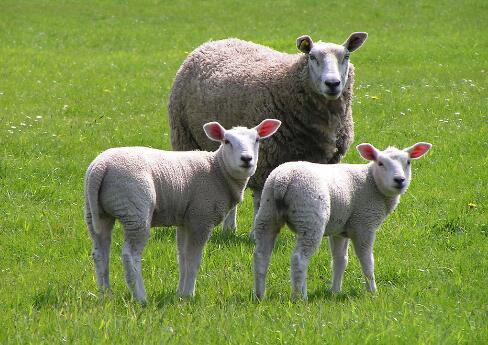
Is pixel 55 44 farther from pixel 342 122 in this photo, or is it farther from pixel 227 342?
pixel 227 342

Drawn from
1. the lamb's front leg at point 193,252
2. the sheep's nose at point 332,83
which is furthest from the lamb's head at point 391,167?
the sheep's nose at point 332,83

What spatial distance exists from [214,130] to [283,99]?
2.14m

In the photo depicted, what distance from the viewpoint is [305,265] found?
6.02 meters

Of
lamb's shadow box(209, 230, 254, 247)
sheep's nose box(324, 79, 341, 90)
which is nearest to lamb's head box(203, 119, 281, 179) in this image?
sheep's nose box(324, 79, 341, 90)

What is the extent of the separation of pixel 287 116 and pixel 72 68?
1227cm

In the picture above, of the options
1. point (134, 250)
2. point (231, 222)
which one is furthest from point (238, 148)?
point (231, 222)

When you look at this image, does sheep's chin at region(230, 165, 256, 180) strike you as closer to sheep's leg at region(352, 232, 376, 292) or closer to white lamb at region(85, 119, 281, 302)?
white lamb at region(85, 119, 281, 302)

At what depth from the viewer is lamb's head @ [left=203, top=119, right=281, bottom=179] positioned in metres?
6.36

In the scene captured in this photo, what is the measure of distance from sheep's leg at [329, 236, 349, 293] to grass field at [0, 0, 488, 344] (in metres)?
0.12

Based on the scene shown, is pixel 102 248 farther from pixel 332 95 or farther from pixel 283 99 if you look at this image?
pixel 283 99

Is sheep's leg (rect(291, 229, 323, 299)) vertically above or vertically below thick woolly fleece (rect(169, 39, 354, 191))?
Result: below

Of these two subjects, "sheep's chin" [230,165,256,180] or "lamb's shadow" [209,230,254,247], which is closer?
"sheep's chin" [230,165,256,180]

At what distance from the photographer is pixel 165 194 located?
248 inches

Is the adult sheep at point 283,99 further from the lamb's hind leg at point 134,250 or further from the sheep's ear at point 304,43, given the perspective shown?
the lamb's hind leg at point 134,250
